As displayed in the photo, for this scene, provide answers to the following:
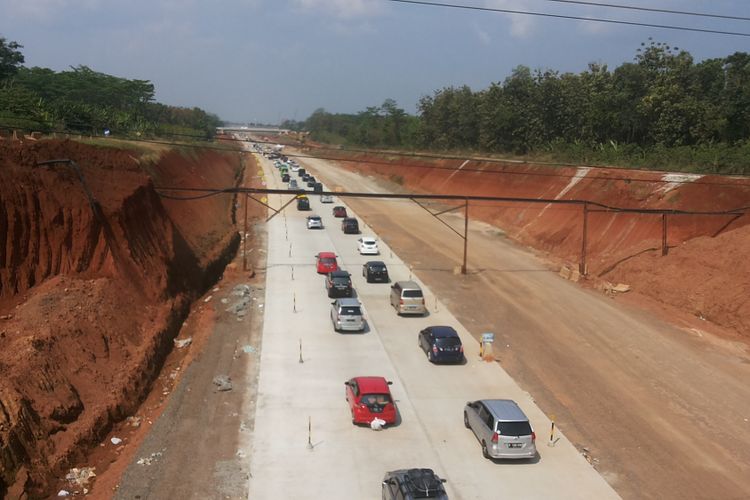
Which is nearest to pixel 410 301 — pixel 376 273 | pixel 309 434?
pixel 376 273

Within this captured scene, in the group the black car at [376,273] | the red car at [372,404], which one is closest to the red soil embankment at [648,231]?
the black car at [376,273]

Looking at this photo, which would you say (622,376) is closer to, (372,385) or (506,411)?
(506,411)

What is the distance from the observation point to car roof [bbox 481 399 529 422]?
1986 cm

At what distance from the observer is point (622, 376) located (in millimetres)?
27594

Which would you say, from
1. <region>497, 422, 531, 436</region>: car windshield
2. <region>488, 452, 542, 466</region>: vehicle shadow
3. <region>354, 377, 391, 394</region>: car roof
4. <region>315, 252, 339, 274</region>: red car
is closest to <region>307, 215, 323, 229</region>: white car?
<region>315, 252, 339, 274</region>: red car

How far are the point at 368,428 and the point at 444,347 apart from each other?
7.15m

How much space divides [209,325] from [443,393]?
13239 mm

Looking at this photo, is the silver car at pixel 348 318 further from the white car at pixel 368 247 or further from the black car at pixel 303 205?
the black car at pixel 303 205

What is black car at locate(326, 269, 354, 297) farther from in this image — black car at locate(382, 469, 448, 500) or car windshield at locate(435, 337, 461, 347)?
black car at locate(382, 469, 448, 500)

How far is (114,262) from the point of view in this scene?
29688mm

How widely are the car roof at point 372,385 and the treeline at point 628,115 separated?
134 feet

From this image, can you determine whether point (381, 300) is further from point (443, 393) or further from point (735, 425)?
point (735, 425)

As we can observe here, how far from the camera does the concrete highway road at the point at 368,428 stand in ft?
61.2

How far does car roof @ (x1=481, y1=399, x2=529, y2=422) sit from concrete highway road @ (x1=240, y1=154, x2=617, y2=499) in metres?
1.38
